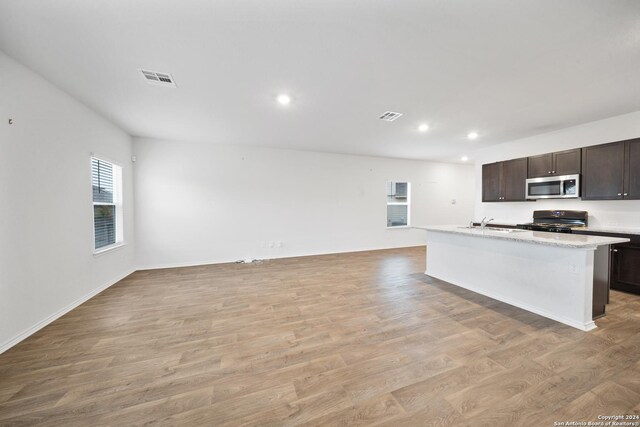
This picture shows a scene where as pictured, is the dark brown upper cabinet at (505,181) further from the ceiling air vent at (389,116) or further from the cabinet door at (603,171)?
the ceiling air vent at (389,116)

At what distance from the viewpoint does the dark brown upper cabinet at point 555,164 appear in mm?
4188

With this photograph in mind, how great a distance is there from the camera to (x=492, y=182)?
5.53 metres

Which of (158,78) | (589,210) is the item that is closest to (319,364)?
(158,78)

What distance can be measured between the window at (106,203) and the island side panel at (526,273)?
5762 millimetres

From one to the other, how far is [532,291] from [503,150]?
386 centimetres

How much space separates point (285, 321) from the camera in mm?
2705

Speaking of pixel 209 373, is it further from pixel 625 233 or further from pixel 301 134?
pixel 625 233

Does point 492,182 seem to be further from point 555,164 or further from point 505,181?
point 555,164

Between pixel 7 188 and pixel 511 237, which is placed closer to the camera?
pixel 7 188

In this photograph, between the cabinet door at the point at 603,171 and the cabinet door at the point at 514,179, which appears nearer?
the cabinet door at the point at 603,171

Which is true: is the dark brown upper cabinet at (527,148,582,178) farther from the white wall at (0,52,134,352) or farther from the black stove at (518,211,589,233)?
the white wall at (0,52,134,352)

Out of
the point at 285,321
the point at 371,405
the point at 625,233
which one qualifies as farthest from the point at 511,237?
the point at 285,321

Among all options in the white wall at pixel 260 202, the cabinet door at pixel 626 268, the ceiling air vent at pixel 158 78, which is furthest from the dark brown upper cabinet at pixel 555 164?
the ceiling air vent at pixel 158 78

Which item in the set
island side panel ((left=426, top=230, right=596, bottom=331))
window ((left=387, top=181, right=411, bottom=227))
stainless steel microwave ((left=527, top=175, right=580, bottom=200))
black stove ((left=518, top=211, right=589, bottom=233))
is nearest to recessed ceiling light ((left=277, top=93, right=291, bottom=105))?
island side panel ((left=426, top=230, right=596, bottom=331))
